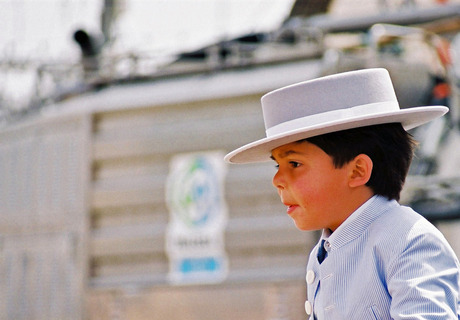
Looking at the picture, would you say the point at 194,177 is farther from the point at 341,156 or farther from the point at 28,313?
the point at 341,156

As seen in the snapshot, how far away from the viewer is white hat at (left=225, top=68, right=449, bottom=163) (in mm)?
1390

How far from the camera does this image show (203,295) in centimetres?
484

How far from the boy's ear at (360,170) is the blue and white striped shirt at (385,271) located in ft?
0.14

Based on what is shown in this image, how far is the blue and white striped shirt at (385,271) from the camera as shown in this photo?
119 centimetres

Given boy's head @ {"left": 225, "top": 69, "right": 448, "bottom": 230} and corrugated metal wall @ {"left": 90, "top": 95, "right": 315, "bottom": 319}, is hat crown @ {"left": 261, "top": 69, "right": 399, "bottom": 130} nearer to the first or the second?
boy's head @ {"left": 225, "top": 69, "right": 448, "bottom": 230}

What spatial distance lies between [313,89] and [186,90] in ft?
12.7

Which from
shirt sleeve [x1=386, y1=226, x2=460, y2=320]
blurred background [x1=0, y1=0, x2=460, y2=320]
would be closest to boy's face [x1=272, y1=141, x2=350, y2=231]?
shirt sleeve [x1=386, y1=226, x2=460, y2=320]

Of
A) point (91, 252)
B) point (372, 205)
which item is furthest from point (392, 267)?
point (91, 252)

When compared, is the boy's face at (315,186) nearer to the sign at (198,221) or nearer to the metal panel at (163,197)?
the metal panel at (163,197)

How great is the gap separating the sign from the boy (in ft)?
11.3

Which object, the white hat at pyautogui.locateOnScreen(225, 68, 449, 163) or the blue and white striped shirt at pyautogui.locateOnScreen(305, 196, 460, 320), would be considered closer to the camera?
the blue and white striped shirt at pyautogui.locateOnScreen(305, 196, 460, 320)

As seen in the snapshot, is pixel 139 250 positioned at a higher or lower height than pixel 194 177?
lower

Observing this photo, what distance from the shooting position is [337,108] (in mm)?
1423

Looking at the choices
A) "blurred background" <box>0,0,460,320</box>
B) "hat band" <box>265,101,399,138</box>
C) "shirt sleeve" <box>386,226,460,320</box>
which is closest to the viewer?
"shirt sleeve" <box>386,226,460,320</box>
